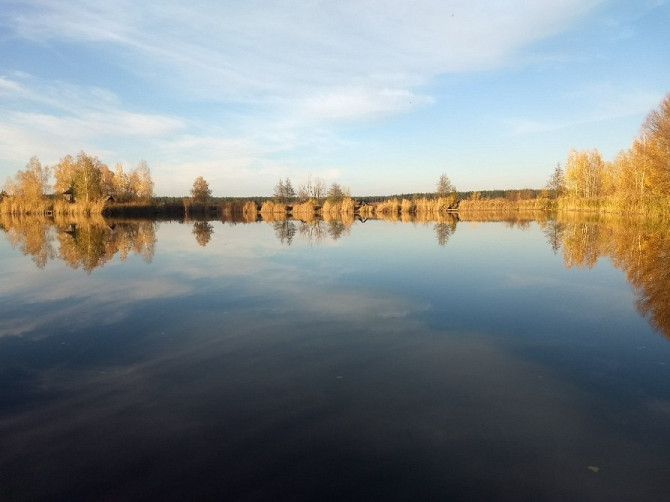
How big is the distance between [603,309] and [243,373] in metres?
6.35

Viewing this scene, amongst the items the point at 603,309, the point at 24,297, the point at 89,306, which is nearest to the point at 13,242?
the point at 24,297

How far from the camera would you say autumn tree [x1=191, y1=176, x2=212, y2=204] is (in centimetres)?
6266

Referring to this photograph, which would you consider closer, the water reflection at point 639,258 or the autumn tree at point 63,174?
the water reflection at point 639,258

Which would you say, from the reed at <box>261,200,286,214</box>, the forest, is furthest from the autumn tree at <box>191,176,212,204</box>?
the reed at <box>261,200,286,214</box>

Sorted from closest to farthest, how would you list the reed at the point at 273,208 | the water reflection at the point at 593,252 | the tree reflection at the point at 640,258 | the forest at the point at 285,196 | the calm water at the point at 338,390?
the calm water at the point at 338,390, the tree reflection at the point at 640,258, the water reflection at the point at 593,252, the forest at the point at 285,196, the reed at the point at 273,208

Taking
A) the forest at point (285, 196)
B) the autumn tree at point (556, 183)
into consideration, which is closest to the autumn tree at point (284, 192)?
the forest at point (285, 196)

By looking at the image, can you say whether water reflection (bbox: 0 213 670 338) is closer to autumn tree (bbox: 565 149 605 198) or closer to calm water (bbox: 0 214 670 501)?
calm water (bbox: 0 214 670 501)

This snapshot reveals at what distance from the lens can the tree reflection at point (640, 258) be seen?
7.45 metres

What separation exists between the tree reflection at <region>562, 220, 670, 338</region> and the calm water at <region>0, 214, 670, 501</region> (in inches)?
4.5

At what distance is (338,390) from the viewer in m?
4.35

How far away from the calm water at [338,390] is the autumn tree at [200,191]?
54.8m

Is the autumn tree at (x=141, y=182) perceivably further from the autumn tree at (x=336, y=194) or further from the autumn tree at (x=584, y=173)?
the autumn tree at (x=584, y=173)

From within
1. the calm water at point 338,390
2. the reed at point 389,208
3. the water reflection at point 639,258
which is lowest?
the calm water at point 338,390

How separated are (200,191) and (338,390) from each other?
62366 mm
